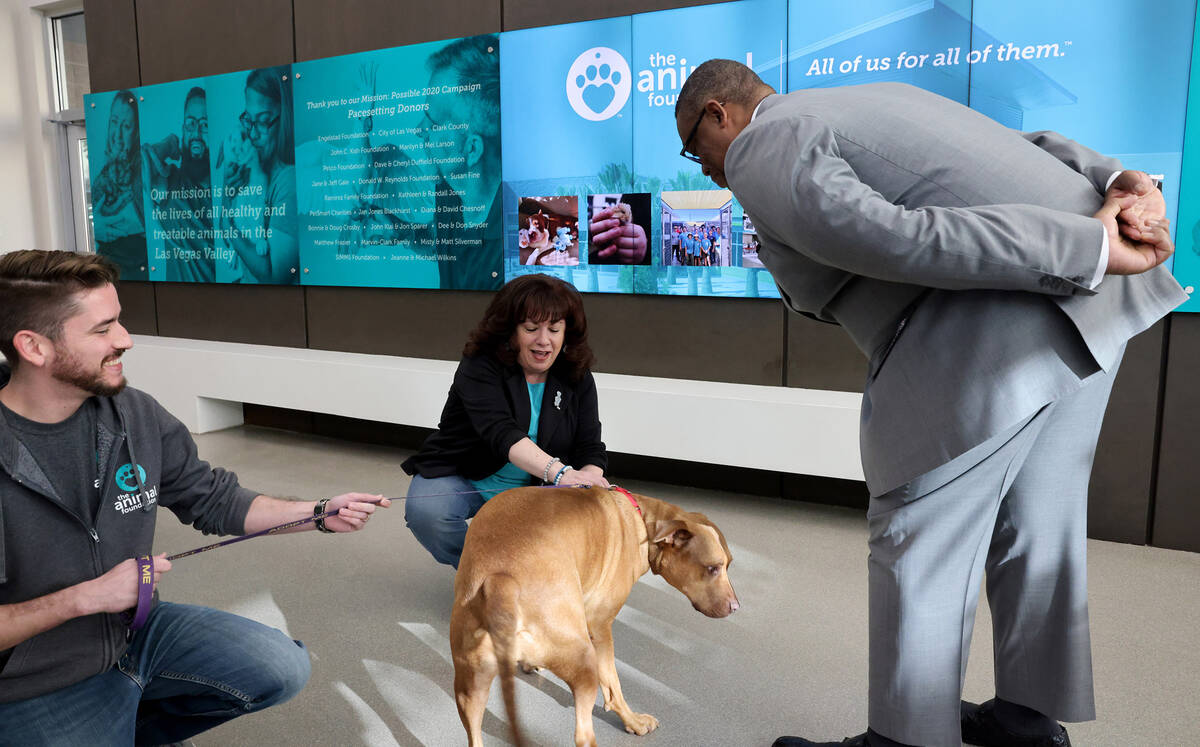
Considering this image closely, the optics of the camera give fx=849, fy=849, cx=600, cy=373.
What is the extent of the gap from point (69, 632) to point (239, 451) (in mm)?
3975

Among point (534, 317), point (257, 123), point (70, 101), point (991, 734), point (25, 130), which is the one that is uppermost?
point (70, 101)

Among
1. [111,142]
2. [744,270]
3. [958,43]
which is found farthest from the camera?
[111,142]

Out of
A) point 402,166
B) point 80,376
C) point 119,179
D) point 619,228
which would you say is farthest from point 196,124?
point 80,376

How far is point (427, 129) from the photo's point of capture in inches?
191

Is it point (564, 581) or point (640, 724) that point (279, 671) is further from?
point (640, 724)

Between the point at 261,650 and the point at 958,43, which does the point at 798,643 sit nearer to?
the point at 261,650

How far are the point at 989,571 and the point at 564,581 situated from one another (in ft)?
2.84

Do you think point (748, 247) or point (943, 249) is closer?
point (943, 249)

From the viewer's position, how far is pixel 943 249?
129 centimetres

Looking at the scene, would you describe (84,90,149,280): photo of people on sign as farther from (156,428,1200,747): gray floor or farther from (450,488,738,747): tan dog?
(450,488,738,747): tan dog

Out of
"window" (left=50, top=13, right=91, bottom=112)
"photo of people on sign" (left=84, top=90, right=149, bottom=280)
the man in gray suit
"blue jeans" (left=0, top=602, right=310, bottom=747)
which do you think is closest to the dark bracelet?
"blue jeans" (left=0, top=602, right=310, bottom=747)

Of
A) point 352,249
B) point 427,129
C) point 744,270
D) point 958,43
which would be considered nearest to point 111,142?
point 352,249

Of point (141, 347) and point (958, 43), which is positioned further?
point (141, 347)

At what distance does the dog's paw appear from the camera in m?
2.04
